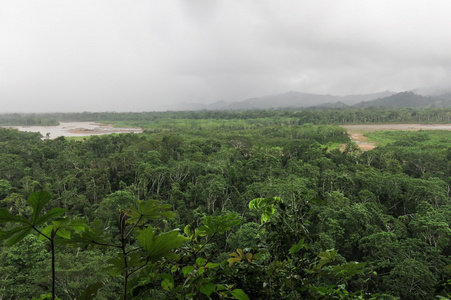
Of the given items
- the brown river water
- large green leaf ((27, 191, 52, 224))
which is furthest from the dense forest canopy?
the brown river water

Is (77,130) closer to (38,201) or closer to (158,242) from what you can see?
(38,201)

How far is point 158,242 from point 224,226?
524 mm

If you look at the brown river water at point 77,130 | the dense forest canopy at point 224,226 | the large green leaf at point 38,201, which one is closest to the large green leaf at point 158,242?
the dense forest canopy at point 224,226

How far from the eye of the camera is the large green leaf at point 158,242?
1.15 meters

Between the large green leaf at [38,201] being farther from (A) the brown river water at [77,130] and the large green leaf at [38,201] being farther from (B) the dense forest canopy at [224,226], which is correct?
(A) the brown river water at [77,130]

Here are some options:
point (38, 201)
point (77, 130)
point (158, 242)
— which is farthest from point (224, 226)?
point (77, 130)

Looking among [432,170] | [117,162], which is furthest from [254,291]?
[432,170]

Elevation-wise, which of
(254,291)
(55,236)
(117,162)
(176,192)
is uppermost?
(55,236)

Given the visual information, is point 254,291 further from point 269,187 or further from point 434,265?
point 269,187

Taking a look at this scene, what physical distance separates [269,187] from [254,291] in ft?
53.0

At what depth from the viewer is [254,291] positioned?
Answer: 1.76 meters

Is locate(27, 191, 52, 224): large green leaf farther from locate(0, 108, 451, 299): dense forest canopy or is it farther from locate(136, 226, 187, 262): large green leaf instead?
locate(136, 226, 187, 262): large green leaf

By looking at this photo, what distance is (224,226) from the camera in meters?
1.57

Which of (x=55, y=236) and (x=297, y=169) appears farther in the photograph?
(x=297, y=169)
